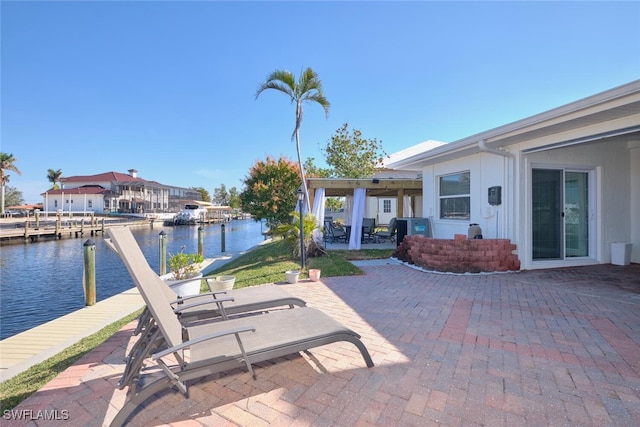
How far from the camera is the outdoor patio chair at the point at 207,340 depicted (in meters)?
2.03

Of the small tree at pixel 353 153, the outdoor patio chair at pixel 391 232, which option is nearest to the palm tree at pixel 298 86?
the outdoor patio chair at pixel 391 232

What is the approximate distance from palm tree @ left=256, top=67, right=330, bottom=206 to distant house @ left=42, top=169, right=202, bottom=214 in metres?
51.4

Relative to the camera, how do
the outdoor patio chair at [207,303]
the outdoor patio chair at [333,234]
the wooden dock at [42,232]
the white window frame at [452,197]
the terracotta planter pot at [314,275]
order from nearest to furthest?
the outdoor patio chair at [207,303] < the terracotta planter pot at [314,275] < the white window frame at [452,197] < the outdoor patio chair at [333,234] < the wooden dock at [42,232]

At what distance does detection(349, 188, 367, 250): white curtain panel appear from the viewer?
10906 mm

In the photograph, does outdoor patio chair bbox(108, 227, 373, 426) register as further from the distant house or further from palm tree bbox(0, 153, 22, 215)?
palm tree bbox(0, 153, 22, 215)

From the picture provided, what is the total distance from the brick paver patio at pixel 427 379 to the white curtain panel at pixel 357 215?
6.61m

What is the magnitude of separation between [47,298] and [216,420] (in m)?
8.69

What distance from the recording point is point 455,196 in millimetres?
8961

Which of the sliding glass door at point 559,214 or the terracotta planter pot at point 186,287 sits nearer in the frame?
the terracotta planter pot at point 186,287

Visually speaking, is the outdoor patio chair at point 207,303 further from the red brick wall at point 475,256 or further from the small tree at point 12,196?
the small tree at point 12,196

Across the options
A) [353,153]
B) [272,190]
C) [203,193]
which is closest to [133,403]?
[272,190]

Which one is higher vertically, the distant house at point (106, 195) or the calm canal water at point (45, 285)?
the distant house at point (106, 195)

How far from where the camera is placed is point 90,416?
7.07ft

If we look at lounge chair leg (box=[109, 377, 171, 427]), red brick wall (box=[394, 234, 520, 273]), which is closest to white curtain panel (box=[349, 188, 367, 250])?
red brick wall (box=[394, 234, 520, 273])
